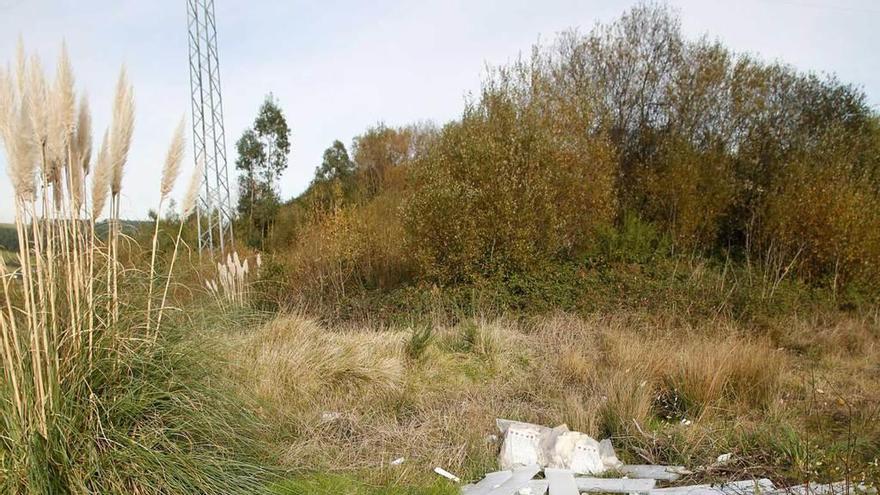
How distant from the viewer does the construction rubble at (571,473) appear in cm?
334

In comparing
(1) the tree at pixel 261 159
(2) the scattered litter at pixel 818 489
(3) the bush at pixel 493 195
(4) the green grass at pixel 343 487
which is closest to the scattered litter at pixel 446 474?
(4) the green grass at pixel 343 487

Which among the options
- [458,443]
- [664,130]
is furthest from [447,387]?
[664,130]

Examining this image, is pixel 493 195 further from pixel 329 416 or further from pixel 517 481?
pixel 517 481

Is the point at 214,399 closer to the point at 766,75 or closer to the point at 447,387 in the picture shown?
the point at 447,387

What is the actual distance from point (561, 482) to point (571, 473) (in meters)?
0.12

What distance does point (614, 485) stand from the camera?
11.5 ft

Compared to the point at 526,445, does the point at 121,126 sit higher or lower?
higher

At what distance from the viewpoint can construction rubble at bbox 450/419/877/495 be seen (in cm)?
334

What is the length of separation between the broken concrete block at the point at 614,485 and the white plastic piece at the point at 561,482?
73 millimetres

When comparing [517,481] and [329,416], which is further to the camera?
[329,416]

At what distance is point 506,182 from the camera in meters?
9.91

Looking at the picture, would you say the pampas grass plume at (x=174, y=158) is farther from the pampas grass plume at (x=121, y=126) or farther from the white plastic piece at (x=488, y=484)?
the white plastic piece at (x=488, y=484)

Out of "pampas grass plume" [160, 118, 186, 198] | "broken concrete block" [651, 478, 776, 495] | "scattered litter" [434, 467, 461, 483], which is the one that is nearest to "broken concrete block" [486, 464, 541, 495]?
"scattered litter" [434, 467, 461, 483]

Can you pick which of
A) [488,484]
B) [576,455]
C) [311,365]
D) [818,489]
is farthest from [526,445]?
[311,365]
